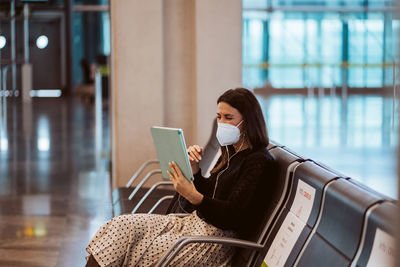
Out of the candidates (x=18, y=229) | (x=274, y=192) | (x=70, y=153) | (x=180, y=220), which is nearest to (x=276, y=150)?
(x=274, y=192)

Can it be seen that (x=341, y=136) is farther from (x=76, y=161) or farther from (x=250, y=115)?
(x=250, y=115)

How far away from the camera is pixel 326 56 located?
2734 centimetres

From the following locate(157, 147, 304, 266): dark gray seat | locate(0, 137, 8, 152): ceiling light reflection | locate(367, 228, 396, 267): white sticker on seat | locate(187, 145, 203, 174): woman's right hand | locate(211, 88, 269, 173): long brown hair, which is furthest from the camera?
locate(0, 137, 8, 152): ceiling light reflection

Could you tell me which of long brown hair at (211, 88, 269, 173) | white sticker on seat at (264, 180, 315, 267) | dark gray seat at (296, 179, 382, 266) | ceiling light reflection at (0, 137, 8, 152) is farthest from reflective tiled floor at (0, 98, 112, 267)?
dark gray seat at (296, 179, 382, 266)

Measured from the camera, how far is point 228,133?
3.13 meters

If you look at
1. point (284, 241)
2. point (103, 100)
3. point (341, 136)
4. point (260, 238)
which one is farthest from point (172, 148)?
point (103, 100)

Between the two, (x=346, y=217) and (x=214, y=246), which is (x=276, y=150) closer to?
(x=214, y=246)

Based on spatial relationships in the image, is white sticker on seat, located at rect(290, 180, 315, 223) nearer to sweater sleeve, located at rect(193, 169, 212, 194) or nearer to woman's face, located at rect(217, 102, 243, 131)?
woman's face, located at rect(217, 102, 243, 131)

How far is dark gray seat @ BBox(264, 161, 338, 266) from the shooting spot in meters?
2.52

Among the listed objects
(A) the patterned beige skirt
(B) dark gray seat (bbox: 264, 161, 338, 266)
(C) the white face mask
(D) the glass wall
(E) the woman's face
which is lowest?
(A) the patterned beige skirt

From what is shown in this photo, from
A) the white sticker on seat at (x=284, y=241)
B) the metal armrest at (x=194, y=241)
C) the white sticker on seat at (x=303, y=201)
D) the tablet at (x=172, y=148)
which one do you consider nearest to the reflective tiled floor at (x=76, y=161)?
the white sticker on seat at (x=303, y=201)

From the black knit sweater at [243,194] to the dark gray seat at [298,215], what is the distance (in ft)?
0.50

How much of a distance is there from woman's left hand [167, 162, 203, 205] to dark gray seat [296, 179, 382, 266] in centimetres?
59

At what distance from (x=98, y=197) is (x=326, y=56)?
21751mm
